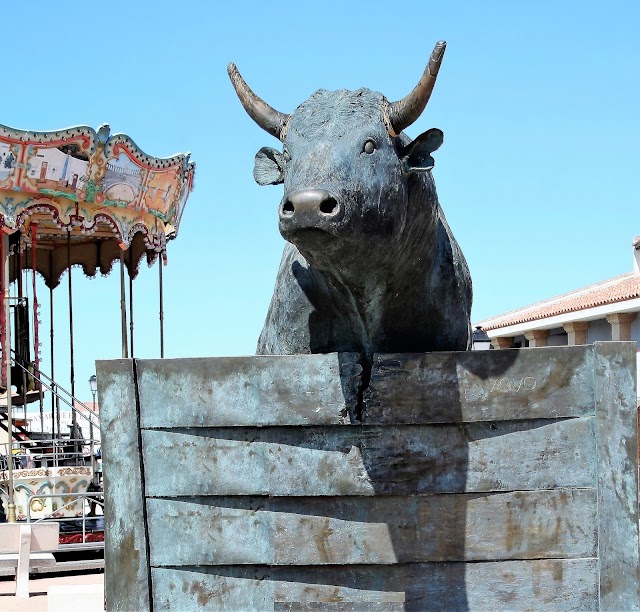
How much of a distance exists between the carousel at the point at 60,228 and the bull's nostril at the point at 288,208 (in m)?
9.14

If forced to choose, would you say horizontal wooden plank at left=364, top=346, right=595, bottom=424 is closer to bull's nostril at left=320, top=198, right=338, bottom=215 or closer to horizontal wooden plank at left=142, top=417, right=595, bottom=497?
horizontal wooden plank at left=142, top=417, right=595, bottom=497

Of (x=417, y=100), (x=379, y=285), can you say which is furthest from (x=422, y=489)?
(x=417, y=100)

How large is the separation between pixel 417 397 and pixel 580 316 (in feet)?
86.4

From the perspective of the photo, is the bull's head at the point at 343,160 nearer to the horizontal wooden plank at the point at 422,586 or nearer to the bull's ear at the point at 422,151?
the bull's ear at the point at 422,151

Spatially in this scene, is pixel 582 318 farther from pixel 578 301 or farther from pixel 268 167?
pixel 268 167

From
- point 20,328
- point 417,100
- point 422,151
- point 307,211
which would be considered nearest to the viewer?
point 307,211

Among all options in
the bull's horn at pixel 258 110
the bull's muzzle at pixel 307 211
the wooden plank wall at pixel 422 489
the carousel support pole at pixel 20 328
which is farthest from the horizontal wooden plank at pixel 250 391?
the carousel support pole at pixel 20 328

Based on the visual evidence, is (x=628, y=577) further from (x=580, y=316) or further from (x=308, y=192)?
(x=580, y=316)

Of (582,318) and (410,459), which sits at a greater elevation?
(582,318)

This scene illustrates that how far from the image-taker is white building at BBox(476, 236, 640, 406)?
27.2m

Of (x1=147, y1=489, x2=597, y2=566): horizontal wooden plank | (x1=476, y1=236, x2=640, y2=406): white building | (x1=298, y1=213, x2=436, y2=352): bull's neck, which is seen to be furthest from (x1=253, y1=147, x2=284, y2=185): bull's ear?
(x1=476, y1=236, x2=640, y2=406): white building

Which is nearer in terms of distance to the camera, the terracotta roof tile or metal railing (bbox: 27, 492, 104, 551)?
metal railing (bbox: 27, 492, 104, 551)

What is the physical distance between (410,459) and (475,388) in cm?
31

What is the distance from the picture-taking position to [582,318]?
2889 centimetres
